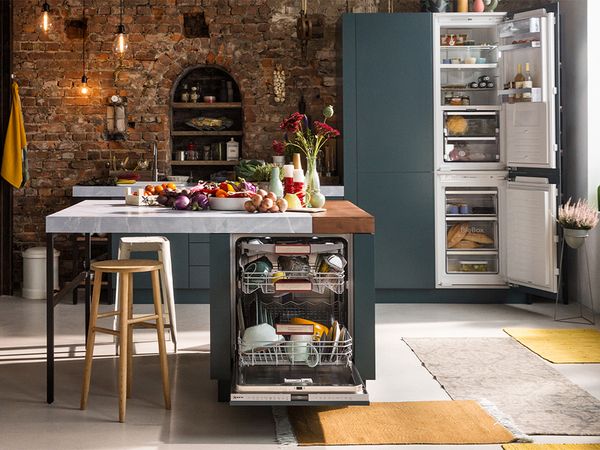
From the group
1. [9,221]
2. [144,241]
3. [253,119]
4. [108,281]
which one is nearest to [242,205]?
[144,241]

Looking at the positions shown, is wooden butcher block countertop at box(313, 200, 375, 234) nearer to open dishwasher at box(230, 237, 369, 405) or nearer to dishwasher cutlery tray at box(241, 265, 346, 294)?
open dishwasher at box(230, 237, 369, 405)

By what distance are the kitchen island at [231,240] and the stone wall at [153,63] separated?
3982 mm

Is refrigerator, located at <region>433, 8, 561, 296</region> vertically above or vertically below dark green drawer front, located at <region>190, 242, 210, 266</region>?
above

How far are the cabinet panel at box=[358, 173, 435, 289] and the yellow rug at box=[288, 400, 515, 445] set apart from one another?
321cm

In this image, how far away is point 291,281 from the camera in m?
4.29

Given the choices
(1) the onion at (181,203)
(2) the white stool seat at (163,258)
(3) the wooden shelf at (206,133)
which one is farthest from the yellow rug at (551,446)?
(3) the wooden shelf at (206,133)

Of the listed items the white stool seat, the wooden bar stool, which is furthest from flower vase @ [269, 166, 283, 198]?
the white stool seat

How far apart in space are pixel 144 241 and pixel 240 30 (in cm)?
329

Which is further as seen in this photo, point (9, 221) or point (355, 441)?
point (9, 221)

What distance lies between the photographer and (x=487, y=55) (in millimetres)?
7875

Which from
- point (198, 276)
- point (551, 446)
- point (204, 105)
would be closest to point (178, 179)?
point (204, 105)

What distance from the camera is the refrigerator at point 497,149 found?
23.5 ft

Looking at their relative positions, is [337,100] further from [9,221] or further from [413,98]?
[9,221]

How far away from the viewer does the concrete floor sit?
3959 millimetres
